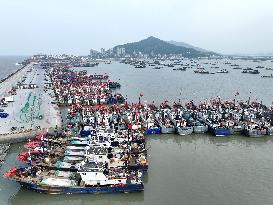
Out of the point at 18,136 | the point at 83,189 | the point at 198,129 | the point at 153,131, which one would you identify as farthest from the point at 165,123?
the point at 83,189

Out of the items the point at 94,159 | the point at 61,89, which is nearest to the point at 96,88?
the point at 61,89

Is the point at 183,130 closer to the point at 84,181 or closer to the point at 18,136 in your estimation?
the point at 84,181

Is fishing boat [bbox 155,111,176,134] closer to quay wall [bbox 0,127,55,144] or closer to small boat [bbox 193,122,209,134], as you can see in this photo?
small boat [bbox 193,122,209,134]

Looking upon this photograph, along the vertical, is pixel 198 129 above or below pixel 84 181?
above

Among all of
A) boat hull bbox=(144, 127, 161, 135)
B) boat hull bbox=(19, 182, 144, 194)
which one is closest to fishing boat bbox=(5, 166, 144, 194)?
boat hull bbox=(19, 182, 144, 194)

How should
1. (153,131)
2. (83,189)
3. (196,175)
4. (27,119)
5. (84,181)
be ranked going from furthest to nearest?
(27,119) → (153,131) → (196,175) → (84,181) → (83,189)

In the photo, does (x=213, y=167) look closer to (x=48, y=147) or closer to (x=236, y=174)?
(x=236, y=174)

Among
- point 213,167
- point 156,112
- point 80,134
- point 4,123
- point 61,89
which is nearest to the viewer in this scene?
point 213,167

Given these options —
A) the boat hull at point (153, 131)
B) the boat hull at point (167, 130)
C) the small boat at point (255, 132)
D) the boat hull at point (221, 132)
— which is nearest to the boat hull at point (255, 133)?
the small boat at point (255, 132)
